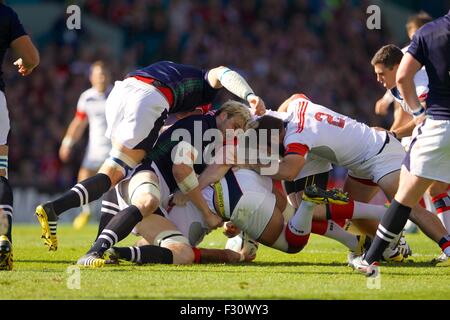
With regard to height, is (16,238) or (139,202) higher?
(139,202)

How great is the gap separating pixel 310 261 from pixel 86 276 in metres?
2.57

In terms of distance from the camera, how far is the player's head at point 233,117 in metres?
8.62

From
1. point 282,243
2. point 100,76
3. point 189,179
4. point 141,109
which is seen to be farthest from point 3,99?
point 100,76

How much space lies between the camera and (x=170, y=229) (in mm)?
8320

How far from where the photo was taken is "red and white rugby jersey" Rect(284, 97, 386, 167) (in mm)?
8547

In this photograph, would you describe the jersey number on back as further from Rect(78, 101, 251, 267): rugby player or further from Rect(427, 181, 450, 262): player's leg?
Rect(427, 181, 450, 262): player's leg

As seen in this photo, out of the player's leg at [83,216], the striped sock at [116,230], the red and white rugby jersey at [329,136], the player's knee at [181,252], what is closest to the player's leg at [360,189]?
the red and white rugby jersey at [329,136]

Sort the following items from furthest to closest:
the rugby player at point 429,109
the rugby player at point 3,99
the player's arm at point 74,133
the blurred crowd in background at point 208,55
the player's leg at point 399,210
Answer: the blurred crowd in background at point 208,55 → the player's arm at point 74,133 → the rugby player at point 3,99 → the player's leg at point 399,210 → the rugby player at point 429,109

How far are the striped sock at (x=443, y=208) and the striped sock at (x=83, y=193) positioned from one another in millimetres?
3298

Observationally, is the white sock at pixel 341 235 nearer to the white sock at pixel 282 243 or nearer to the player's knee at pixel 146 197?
the white sock at pixel 282 243

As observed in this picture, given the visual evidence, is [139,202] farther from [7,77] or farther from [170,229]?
[7,77]

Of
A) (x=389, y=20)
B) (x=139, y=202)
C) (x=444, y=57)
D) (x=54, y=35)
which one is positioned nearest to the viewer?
(x=444, y=57)

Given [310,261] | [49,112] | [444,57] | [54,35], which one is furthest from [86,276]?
[54,35]

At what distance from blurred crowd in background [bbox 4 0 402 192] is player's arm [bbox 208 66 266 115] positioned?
31.2 feet
